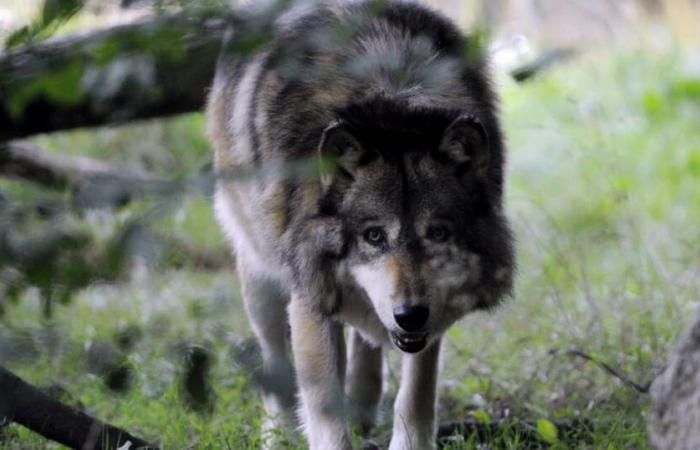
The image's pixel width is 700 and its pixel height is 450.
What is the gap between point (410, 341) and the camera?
11.9ft

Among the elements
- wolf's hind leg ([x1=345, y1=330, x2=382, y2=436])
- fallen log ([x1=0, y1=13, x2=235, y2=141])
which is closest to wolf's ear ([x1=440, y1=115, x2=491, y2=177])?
wolf's hind leg ([x1=345, y1=330, x2=382, y2=436])

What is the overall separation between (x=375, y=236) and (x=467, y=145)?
444 mm

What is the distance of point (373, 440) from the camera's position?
172 inches

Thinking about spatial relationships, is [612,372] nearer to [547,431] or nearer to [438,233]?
[547,431]

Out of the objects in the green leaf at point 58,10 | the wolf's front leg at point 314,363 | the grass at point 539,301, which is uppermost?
the green leaf at point 58,10

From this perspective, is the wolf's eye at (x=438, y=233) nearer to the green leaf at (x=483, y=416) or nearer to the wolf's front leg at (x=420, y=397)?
the wolf's front leg at (x=420, y=397)

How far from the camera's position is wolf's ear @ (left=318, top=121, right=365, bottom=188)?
350 centimetres

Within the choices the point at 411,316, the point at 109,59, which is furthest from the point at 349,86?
the point at 109,59

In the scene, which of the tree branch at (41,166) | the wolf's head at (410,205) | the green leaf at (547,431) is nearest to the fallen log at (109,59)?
the wolf's head at (410,205)

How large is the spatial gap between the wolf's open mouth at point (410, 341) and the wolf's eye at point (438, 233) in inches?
12.6

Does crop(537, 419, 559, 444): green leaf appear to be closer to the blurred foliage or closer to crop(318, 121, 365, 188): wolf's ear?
crop(318, 121, 365, 188): wolf's ear

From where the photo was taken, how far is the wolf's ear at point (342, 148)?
3499mm

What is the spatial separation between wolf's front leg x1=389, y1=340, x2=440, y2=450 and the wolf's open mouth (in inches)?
14.9

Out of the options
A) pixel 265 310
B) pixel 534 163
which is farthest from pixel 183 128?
pixel 265 310
